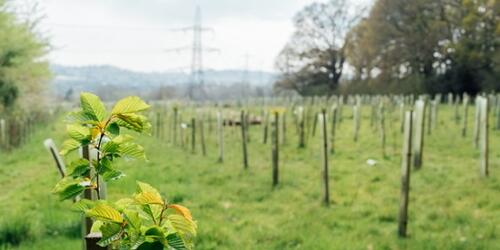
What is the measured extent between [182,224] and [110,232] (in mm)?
163

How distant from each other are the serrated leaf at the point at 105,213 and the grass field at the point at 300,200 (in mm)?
5015

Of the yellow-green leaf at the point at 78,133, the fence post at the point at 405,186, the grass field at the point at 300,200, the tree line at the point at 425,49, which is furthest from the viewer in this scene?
the tree line at the point at 425,49

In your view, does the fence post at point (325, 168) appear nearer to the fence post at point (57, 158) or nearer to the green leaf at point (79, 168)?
the fence post at point (57, 158)

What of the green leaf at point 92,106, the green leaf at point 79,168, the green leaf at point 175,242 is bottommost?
the green leaf at point 175,242

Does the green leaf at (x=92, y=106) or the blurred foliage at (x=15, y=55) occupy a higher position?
the blurred foliage at (x=15, y=55)

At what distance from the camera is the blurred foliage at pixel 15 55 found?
20.0 meters

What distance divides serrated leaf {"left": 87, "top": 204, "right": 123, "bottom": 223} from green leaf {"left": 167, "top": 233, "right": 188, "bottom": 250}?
0.13 meters

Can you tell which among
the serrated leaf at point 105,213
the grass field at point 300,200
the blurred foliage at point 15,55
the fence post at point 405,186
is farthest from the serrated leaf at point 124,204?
the blurred foliage at point 15,55

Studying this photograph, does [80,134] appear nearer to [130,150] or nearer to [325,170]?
[130,150]

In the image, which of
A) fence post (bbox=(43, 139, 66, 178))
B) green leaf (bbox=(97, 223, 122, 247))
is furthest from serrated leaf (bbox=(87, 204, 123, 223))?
fence post (bbox=(43, 139, 66, 178))

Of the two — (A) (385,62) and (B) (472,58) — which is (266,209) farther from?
(A) (385,62)

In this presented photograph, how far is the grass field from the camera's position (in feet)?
21.1

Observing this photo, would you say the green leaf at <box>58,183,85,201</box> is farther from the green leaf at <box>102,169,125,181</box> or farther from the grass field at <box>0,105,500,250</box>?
the grass field at <box>0,105,500,250</box>

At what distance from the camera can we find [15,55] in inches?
808
